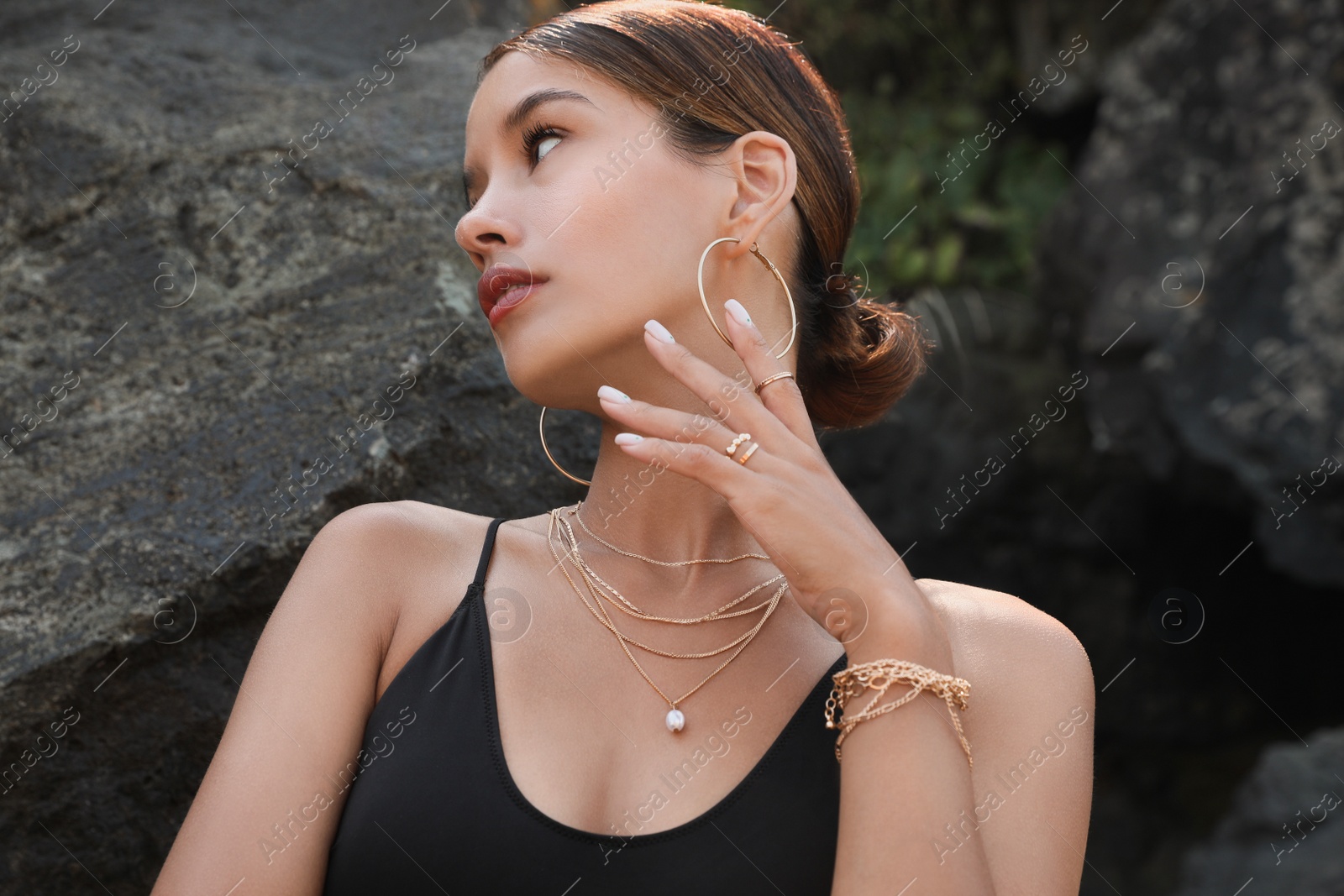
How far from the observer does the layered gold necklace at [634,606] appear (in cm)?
225

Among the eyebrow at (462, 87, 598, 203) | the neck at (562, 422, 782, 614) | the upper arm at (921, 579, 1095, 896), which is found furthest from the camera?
the neck at (562, 422, 782, 614)

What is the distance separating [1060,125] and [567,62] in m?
4.20

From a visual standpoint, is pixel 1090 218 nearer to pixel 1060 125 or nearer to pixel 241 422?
pixel 1060 125

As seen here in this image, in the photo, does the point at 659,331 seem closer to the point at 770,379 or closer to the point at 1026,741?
the point at 770,379

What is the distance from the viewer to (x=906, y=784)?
1824mm

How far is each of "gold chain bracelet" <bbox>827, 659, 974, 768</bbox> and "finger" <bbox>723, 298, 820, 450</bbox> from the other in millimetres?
399

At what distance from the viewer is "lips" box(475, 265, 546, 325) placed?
2.14m

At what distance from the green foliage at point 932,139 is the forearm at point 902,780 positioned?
352 cm

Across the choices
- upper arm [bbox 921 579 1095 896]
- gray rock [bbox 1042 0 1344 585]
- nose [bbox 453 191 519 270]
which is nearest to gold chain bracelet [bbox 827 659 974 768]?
upper arm [bbox 921 579 1095 896]

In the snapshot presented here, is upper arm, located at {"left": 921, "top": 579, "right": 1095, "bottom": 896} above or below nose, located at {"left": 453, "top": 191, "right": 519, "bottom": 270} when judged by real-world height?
below

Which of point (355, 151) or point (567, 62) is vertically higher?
point (567, 62)

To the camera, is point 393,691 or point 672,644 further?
point 672,644

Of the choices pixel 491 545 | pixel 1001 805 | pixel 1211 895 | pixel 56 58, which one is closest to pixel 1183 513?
pixel 1211 895

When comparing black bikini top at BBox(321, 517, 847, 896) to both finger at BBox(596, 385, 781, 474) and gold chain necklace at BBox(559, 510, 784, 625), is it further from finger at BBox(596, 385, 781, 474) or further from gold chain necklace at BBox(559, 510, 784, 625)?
finger at BBox(596, 385, 781, 474)
